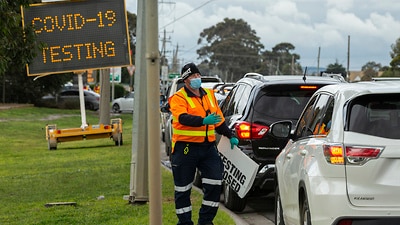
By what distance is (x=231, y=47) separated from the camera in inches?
3816

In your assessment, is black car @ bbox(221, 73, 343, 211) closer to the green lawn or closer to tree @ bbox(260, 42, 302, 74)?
the green lawn

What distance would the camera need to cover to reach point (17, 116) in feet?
133

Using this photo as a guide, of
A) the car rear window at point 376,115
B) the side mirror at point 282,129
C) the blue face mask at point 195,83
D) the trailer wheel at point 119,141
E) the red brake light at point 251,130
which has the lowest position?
the trailer wheel at point 119,141

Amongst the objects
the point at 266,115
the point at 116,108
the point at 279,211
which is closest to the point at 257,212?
the point at 266,115

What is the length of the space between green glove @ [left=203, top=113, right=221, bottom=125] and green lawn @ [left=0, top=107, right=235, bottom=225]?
5.13 feet

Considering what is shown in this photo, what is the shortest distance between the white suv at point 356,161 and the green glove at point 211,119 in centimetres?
173

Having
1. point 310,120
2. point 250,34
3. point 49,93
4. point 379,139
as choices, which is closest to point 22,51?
point 310,120

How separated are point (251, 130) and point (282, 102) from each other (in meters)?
0.59

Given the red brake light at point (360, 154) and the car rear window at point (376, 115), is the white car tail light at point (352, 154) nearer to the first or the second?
the red brake light at point (360, 154)

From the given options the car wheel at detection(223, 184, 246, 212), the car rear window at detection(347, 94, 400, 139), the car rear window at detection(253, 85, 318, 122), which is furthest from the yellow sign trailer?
the car rear window at detection(347, 94, 400, 139)

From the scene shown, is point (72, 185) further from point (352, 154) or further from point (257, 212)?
point (352, 154)

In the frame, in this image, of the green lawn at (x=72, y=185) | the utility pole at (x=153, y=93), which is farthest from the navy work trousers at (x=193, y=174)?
the utility pole at (x=153, y=93)

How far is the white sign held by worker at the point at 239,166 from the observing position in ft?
31.8

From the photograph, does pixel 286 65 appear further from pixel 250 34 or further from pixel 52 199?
pixel 52 199
